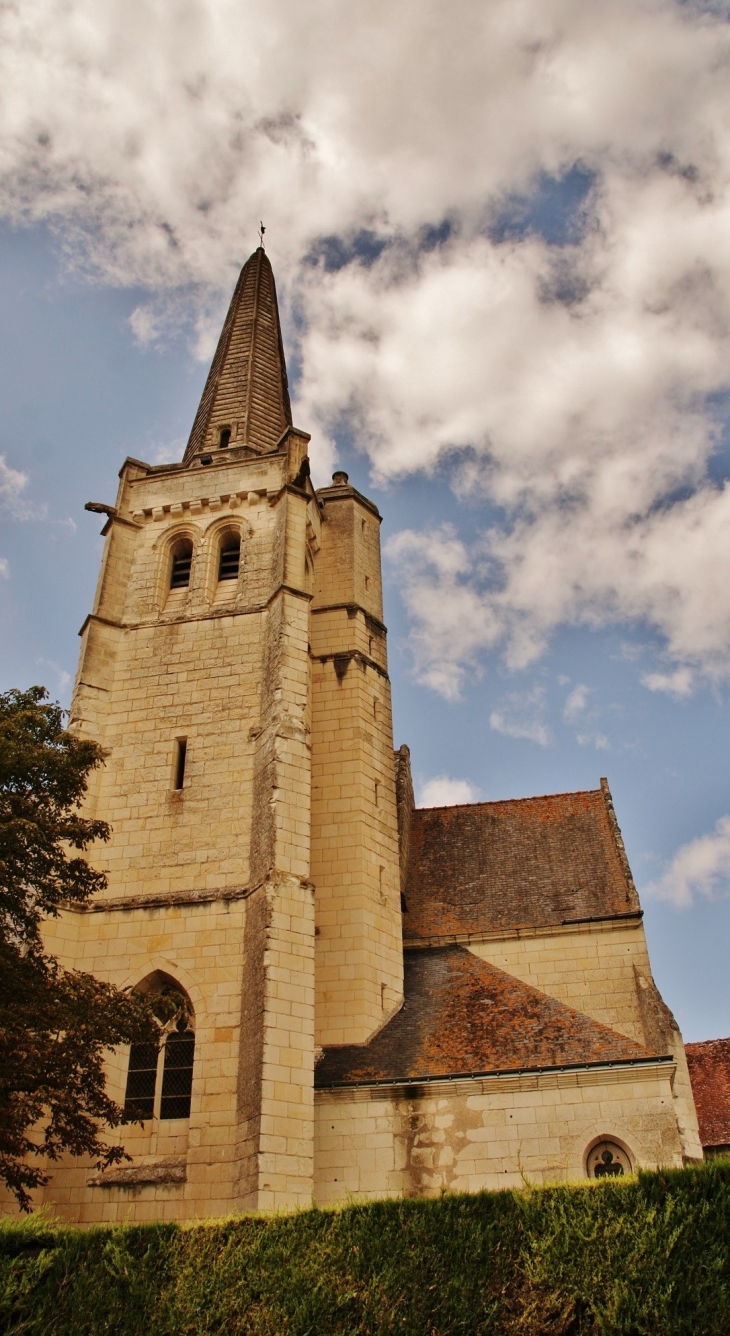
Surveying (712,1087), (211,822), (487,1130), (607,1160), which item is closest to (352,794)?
(211,822)

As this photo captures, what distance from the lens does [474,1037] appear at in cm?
1463

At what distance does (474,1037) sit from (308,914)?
3.08 meters

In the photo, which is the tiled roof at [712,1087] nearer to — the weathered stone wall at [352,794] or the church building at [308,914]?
the church building at [308,914]

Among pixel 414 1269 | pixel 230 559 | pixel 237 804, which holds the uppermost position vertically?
pixel 230 559

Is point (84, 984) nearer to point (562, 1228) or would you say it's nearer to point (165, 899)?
point (165, 899)

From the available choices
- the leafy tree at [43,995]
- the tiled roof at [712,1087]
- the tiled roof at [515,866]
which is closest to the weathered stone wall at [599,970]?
the tiled roof at [515,866]

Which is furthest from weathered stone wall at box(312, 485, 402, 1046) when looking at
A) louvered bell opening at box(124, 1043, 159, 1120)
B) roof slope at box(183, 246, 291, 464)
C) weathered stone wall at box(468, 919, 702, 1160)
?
roof slope at box(183, 246, 291, 464)

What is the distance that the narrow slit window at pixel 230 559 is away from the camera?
19.9 metres

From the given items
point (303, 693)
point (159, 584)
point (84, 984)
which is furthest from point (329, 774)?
point (84, 984)

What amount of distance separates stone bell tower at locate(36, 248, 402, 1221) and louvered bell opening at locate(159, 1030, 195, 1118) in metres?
0.05

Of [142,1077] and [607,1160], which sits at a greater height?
[142,1077]

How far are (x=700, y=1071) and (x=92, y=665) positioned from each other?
17.6m

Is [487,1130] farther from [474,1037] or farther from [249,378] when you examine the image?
[249,378]

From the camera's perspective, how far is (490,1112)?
1345 cm
